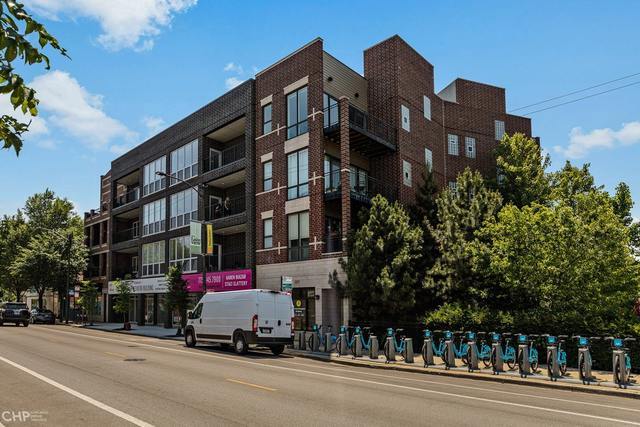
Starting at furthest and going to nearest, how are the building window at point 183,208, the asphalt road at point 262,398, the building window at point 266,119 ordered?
the building window at point 183,208, the building window at point 266,119, the asphalt road at point 262,398

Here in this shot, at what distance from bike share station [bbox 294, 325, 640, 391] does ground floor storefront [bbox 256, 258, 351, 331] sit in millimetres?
3255

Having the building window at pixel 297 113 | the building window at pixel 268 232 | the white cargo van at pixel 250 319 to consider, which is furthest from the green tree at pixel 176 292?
the building window at pixel 297 113

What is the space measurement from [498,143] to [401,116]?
40.2ft

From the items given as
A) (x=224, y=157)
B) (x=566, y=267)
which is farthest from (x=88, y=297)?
(x=566, y=267)

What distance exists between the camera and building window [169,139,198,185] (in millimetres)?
37000

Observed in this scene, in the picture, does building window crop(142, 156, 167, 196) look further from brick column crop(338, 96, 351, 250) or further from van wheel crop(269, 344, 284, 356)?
van wheel crop(269, 344, 284, 356)

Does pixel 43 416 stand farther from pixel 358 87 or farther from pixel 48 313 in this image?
pixel 48 313

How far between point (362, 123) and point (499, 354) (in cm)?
1598

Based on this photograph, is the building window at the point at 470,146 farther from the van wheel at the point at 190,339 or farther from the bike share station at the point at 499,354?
the van wheel at the point at 190,339

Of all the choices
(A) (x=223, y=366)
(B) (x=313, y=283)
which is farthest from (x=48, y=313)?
(A) (x=223, y=366)

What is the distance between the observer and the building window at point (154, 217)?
40250 millimetres

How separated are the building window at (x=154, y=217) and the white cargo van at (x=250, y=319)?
2000 cm

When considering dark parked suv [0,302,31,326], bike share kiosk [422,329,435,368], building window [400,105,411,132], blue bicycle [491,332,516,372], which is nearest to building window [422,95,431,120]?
building window [400,105,411,132]

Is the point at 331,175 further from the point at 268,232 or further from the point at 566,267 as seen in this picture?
the point at 566,267
